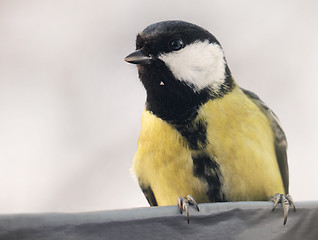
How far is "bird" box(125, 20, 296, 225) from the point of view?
32.2 inches

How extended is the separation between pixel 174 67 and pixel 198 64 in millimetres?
60

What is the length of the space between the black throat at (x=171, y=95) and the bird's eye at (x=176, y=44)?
0.04m

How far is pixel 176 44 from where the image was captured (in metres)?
0.83

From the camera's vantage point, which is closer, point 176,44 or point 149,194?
point 176,44

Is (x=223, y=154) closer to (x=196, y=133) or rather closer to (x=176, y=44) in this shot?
(x=196, y=133)

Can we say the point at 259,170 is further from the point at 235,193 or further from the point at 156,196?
the point at 156,196

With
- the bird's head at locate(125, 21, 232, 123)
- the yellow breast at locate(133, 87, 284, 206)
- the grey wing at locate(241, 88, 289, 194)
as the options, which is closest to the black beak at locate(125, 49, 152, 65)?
the bird's head at locate(125, 21, 232, 123)

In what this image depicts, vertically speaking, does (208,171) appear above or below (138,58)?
below

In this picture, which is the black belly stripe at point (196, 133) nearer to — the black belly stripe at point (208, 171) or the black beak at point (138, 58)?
the black belly stripe at point (208, 171)

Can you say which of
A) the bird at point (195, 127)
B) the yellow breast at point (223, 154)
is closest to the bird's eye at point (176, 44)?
the bird at point (195, 127)

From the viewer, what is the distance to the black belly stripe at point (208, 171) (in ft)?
2.67

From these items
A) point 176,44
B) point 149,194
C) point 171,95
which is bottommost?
point 149,194

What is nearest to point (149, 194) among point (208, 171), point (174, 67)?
point (208, 171)

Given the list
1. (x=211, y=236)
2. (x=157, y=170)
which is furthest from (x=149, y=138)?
(x=211, y=236)
